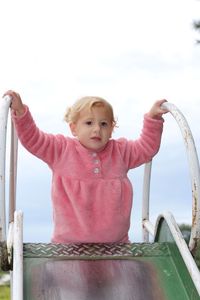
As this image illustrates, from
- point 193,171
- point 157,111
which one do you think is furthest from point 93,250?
point 157,111

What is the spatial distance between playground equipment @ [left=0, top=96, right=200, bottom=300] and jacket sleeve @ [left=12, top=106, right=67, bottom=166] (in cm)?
28

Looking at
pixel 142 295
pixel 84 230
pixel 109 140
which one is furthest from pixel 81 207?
pixel 142 295

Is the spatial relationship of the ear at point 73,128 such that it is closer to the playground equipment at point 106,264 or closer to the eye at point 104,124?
the eye at point 104,124

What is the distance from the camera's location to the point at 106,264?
317cm

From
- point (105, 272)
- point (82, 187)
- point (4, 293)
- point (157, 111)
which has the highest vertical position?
point (157, 111)

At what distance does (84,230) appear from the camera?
348 centimetres

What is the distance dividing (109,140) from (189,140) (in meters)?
0.52

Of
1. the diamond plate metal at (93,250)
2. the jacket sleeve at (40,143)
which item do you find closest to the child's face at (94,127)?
the jacket sleeve at (40,143)

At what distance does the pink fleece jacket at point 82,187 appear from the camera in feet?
11.5

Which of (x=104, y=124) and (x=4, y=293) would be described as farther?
(x=4, y=293)

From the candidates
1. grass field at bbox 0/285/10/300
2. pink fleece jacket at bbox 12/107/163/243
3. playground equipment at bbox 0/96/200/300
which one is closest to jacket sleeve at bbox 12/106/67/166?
pink fleece jacket at bbox 12/107/163/243

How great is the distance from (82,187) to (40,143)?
27cm

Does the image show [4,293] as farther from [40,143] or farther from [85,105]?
[85,105]

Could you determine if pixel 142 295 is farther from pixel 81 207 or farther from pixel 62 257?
pixel 81 207
